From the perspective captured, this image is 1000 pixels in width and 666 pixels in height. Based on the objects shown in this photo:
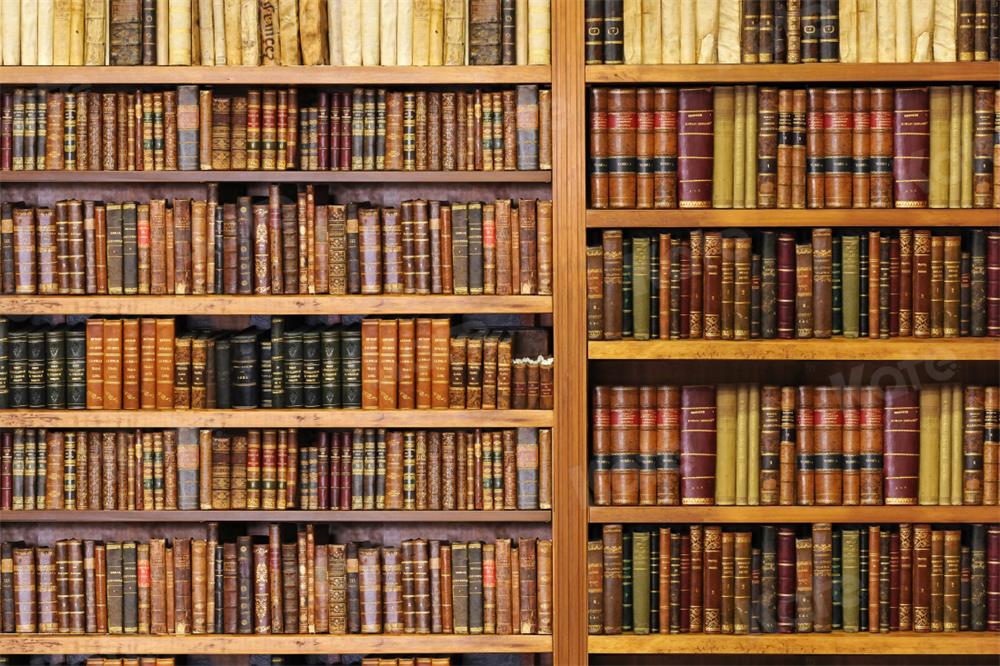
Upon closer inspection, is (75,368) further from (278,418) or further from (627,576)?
(627,576)

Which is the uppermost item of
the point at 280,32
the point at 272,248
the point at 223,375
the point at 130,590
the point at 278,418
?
the point at 280,32

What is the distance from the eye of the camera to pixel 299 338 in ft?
8.51

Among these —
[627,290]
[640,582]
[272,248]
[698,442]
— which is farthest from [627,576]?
[272,248]

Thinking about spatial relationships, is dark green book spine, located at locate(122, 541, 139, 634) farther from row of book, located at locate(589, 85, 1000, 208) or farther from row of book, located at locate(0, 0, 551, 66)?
row of book, located at locate(589, 85, 1000, 208)

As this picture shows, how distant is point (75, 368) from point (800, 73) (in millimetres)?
1851

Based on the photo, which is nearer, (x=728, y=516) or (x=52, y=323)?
(x=728, y=516)

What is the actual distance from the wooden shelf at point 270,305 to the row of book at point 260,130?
1.01 feet

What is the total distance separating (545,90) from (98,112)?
3.46 feet

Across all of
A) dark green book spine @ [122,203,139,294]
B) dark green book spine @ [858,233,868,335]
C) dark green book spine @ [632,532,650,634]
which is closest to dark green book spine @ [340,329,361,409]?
dark green book spine @ [122,203,139,294]

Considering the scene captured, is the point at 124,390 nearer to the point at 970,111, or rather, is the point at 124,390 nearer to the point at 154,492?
the point at 154,492

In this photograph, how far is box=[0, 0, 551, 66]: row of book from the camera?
255 centimetres

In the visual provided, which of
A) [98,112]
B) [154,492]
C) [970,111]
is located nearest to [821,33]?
[970,111]

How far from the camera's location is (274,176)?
256cm

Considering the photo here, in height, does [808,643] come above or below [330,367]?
below
